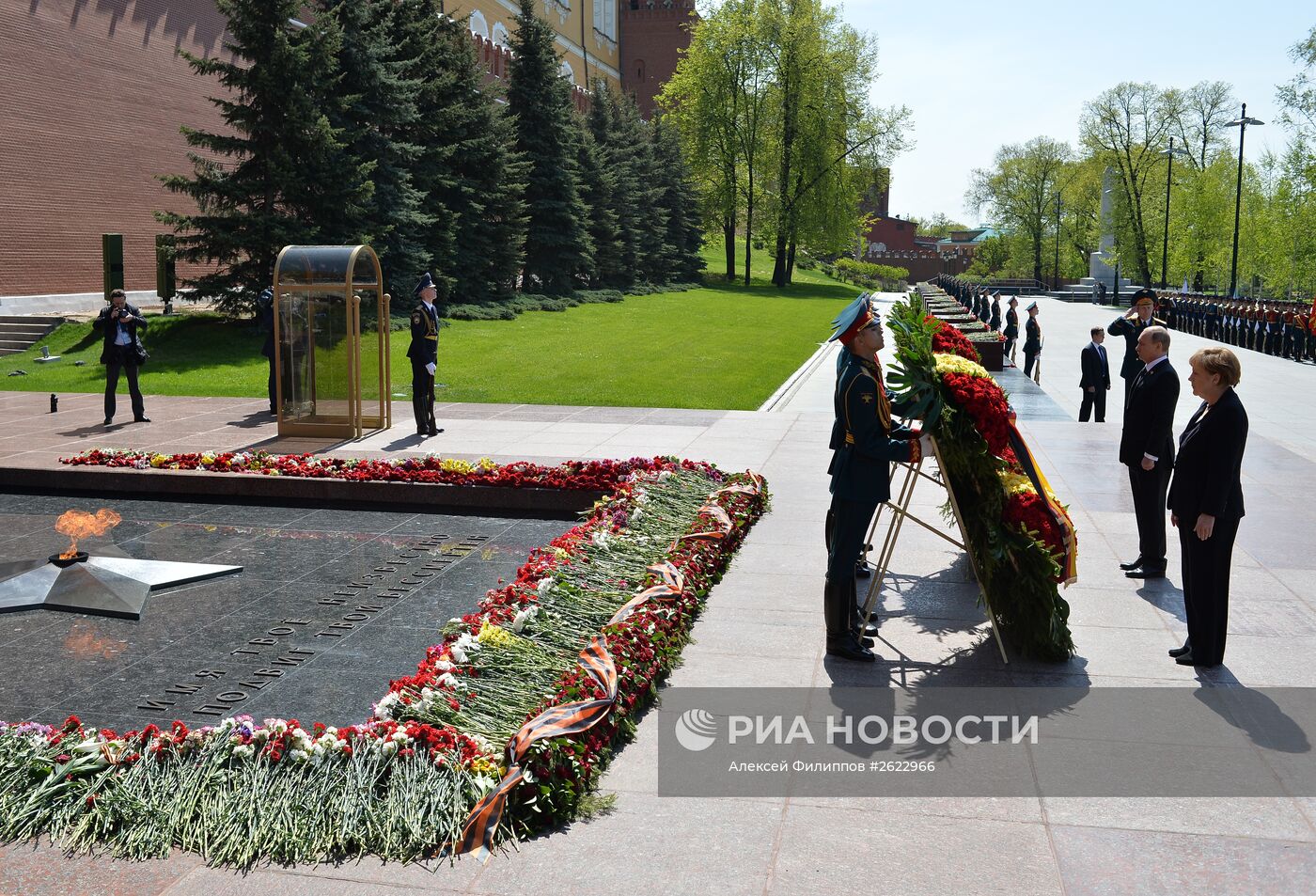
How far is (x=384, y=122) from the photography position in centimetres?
2942

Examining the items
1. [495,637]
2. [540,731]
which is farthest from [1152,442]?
[540,731]

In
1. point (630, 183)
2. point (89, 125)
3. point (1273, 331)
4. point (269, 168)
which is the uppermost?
point (630, 183)

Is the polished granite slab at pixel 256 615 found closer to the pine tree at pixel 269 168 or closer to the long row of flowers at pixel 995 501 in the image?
the long row of flowers at pixel 995 501

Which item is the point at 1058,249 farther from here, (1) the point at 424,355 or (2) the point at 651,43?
(1) the point at 424,355

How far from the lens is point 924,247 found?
13275 centimetres

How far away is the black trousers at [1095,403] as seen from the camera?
15.3 metres

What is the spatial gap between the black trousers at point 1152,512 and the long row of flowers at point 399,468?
168 inches

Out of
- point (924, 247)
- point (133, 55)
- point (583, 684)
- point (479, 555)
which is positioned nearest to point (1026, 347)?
point (479, 555)

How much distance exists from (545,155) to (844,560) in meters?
36.7

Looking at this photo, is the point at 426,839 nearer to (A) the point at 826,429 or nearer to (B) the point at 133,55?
(A) the point at 826,429

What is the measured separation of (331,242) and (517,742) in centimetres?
2296

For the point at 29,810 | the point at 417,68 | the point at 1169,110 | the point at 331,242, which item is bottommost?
the point at 29,810

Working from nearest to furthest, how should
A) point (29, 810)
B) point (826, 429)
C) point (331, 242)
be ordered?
point (29, 810) → point (826, 429) → point (331, 242)

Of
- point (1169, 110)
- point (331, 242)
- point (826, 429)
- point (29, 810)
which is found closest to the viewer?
point (29, 810)
